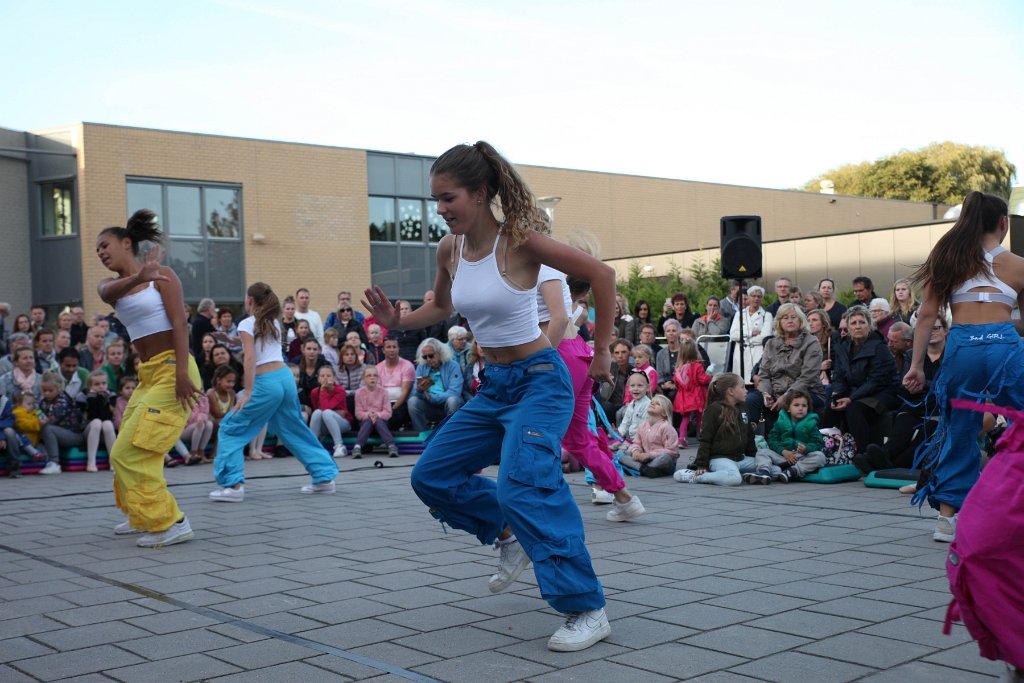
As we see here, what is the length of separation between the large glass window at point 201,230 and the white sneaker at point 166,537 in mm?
19559

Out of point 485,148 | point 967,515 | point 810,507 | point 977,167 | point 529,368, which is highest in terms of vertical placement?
point 977,167

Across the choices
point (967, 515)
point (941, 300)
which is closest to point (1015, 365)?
point (941, 300)

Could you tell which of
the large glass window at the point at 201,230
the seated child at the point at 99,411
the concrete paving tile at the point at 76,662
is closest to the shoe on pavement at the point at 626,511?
the concrete paving tile at the point at 76,662

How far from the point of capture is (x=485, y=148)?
4168 millimetres

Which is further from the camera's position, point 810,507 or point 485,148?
point 810,507

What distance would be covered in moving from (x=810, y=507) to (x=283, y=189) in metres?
22.1

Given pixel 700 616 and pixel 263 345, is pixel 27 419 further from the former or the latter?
pixel 700 616

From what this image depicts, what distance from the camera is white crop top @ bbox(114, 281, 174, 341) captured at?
624 cm

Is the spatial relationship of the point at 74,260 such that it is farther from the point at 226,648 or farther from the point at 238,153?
the point at 226,648

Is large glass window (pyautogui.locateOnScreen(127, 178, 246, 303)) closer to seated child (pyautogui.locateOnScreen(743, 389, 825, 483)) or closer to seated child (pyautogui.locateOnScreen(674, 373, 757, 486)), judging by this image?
seated child (pyautogui.locateOnScreen(674, 373, 757, 486))

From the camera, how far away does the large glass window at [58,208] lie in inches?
981

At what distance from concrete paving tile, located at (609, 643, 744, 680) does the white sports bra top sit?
2898 mm

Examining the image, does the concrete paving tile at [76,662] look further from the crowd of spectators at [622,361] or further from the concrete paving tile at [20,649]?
the crowd of spectators at [622,361]

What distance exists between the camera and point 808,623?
4.13m
